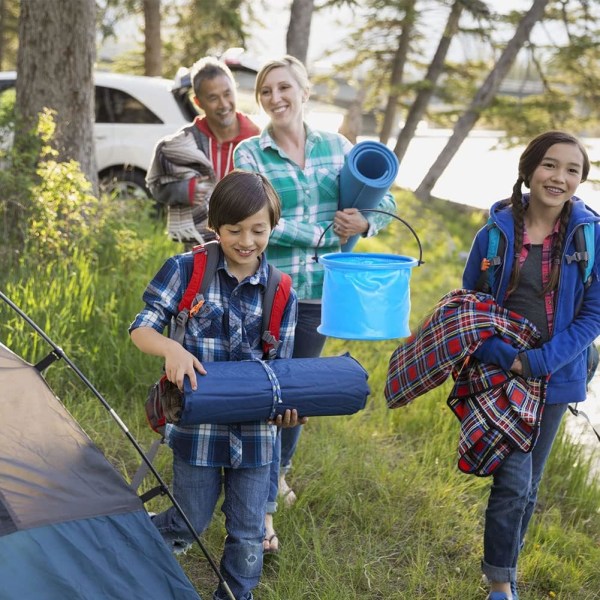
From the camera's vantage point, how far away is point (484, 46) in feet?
39.0

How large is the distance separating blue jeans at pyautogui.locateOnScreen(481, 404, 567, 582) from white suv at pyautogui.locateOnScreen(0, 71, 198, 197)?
18.7 ft

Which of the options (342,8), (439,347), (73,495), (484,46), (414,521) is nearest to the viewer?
(73,495)

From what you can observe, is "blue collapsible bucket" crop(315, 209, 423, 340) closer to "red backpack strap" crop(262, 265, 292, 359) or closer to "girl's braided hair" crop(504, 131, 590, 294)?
"red backpack strap" crop(262, 265, 292, 359)

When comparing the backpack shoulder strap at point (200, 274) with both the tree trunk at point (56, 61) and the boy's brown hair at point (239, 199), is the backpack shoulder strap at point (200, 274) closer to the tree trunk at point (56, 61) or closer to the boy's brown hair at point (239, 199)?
the boy's brown hair at point (239, 199)

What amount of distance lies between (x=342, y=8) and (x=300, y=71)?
7658mm

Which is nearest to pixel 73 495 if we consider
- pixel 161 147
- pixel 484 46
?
pixel 161 147

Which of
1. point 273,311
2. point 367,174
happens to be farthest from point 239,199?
point 367,174

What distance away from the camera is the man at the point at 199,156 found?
4035mm

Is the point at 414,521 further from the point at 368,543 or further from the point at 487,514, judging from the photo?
the point at 487,514

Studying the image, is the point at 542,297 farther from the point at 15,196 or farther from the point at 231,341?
the point at 15,196

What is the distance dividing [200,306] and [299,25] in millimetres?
5811

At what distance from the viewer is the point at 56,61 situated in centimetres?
577

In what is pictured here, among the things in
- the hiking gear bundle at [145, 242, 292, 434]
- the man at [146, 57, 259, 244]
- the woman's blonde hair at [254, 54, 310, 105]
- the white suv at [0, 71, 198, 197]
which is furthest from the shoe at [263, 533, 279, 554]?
the white suv at [0, 71, 198, 197]

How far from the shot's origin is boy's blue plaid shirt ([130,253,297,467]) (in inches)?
107
